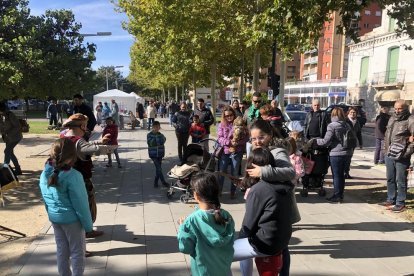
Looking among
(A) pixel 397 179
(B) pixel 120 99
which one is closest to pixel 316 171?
(A) pixel 397 179

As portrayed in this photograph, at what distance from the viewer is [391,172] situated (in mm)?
6520

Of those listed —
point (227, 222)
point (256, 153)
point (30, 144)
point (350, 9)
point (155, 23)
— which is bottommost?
point (30, 144)

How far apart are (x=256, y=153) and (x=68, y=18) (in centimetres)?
666

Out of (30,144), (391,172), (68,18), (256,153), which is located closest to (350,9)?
(391,172)

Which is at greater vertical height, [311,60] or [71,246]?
[311,60]

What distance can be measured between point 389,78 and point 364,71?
215 inches

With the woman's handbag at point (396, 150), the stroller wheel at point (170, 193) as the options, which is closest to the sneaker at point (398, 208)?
the woman's handbag at point (396, 150)

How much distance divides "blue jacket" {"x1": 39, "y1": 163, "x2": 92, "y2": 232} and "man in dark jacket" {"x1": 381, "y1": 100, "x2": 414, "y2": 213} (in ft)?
16.4

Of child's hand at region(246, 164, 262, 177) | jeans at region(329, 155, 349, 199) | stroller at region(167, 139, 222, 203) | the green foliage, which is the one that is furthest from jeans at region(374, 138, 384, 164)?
child's hand at region(246, 164, 262, 177)

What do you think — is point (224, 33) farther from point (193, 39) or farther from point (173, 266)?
point (173, 266)

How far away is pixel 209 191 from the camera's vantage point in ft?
8.58

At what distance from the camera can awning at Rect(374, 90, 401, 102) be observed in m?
35.6

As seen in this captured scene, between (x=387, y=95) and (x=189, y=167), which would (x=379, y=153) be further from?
(x=387, y=95)

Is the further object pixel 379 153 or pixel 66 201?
pixel 379 153
